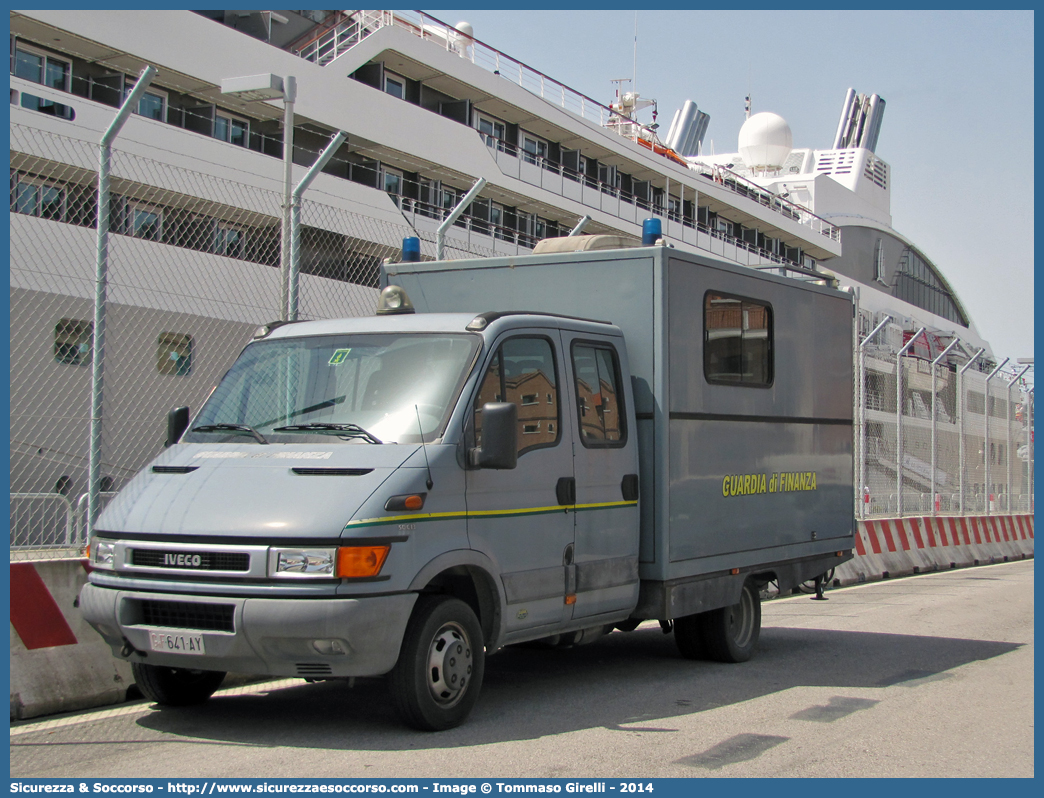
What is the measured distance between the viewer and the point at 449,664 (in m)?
5.80

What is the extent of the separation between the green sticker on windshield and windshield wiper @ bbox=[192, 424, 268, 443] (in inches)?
23.7

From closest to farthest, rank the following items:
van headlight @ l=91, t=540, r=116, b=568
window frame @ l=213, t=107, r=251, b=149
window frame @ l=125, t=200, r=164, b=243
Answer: van headlight @ l=91, t=540, r=116, b=568 < window frame @ l=125, t=200, r=164, b=243 < window frame @ l=213, t=107, r=251, b=149

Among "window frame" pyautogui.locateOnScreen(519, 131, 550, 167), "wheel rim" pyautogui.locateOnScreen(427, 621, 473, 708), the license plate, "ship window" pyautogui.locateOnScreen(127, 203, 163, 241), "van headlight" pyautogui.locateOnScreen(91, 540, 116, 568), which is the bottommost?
"wheel rim" pyautogui.locateOnScreen(427, 621, 473, 708)

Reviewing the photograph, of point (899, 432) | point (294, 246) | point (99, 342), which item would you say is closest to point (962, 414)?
point (899, 432)

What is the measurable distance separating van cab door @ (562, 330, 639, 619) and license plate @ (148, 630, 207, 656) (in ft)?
7.58

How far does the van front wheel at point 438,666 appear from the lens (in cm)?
558

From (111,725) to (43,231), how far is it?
12.7 m

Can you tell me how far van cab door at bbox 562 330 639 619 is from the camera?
6.78m

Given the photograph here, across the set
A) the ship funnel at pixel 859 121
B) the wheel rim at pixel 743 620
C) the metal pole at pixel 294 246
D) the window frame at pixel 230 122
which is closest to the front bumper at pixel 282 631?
the metal pole at pixel 294 246

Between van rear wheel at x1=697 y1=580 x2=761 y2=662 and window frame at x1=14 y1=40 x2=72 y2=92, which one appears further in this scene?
window frame at x1=14 y1=40 x2=72 y2=92

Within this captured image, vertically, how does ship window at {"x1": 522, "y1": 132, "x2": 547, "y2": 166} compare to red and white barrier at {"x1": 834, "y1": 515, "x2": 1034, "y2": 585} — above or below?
above

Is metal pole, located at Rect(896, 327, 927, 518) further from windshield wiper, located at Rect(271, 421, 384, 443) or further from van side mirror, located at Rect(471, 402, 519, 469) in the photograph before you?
windshield wiper, located at Rect(271, 421, 384, 443)

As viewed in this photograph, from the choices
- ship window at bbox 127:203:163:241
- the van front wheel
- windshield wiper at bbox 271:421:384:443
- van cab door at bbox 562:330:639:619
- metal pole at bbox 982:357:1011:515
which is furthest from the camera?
metal pole at bbox 982:357:1011:515

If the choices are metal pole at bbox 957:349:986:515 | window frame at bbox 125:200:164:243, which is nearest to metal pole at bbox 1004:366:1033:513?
metal pole at bbox 957:349:986:515
